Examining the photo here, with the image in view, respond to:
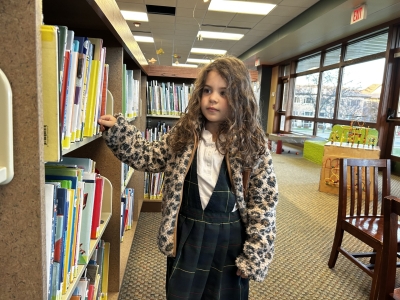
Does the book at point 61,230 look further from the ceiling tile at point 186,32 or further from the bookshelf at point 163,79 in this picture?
the ceiling tile at point 186,32

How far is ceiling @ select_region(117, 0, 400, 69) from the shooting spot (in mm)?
4891

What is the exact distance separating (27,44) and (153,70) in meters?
2.30

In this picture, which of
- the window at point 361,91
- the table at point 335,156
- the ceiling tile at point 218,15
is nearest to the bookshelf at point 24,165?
the table at point 335,156

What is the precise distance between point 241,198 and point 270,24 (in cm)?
613

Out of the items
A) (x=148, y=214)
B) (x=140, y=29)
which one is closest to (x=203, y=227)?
(x=148, y=214)

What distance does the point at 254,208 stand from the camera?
112 centimetres

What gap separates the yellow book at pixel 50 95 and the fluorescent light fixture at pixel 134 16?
6.01m

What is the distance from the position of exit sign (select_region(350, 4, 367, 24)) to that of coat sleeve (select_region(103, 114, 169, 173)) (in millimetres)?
4538

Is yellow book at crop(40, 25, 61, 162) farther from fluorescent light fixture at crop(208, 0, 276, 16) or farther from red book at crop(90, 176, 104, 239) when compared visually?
fluorescent light fixture at crop(208, 0, 276, 16)

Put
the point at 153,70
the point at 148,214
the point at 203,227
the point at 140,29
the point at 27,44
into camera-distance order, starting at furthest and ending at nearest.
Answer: the point at 140,29 → the point at 148,214 → the point at 153,70 → the point at 203,227 → the point at 27,44

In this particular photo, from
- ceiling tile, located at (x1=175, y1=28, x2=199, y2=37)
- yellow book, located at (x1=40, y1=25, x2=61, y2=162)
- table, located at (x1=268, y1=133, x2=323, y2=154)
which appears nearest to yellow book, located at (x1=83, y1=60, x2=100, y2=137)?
yellow book, located at (x1=40, y1=25, x2=61, y2=162)

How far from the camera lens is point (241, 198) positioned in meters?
1.12

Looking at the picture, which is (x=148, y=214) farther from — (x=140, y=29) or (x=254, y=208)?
(x=140, y=29)

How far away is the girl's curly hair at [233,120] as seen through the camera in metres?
1.09
